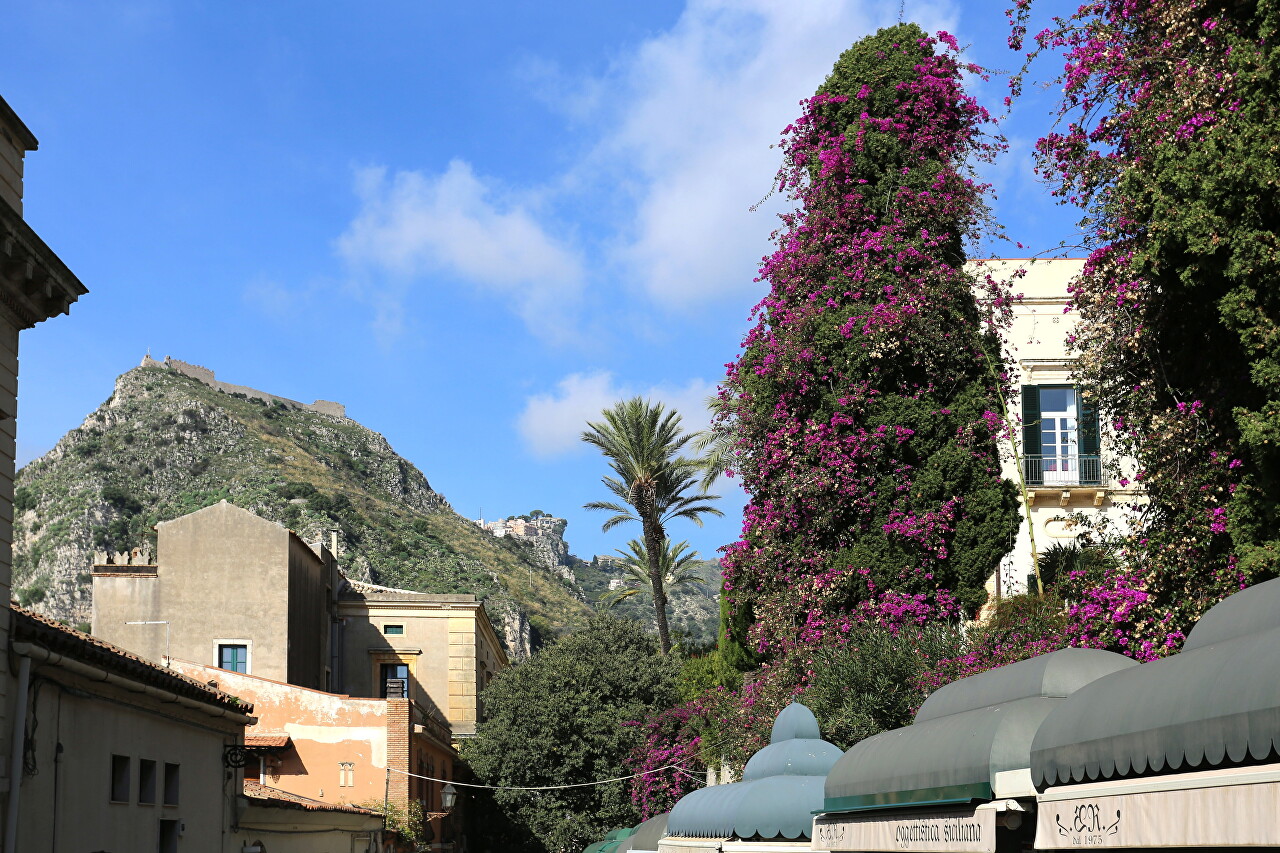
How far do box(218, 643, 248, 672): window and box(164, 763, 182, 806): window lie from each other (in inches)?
790

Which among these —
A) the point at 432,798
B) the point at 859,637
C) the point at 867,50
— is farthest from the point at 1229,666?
the point at 432,798

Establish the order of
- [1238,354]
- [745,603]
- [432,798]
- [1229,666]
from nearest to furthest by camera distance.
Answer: [1229,666] < [1238,354] < [745,603] < [432,798]

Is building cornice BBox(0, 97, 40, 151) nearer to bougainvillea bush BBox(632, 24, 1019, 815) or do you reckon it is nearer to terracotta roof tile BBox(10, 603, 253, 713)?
terracotta roof tile BBox(10, 603, 253, 713)

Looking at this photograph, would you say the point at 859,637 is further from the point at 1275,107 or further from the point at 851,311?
the point at 1275,107

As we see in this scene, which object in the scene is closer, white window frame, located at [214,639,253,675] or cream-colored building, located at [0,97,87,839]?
cream-colored building, located at [0,97,87,839]

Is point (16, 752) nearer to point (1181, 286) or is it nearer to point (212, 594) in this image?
point (1181, 286)

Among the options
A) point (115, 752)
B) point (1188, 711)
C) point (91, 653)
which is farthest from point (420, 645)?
point (1188, 711)

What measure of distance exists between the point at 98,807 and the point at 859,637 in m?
10.8

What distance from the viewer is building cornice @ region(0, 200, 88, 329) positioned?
12312mm

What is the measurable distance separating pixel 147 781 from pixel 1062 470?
16342 millimetres

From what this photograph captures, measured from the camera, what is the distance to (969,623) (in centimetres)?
1981

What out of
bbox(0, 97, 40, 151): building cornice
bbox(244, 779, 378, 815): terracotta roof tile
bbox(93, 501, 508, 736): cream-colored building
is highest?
bbox(0, 97, 40, 151): building cornice

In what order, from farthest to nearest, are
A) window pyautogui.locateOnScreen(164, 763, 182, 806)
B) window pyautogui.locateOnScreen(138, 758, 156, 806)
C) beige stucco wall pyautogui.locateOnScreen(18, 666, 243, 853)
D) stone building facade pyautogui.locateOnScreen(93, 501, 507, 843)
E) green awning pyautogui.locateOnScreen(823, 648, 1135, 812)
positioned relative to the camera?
stone building facade pyautogui.locateOnScreen(93, 501, 507, 843)
window pyautogui.locateOnScreen(164, 763, 182, 806)
window pyautogui.locateOnScreen(138, 758, 156, 806)
beige stucco wall pyautogui.locateOnScreen(18, 666, 243, 853)
green awning pyautogui.locateOnScreen(823, 648, 1135, 812)

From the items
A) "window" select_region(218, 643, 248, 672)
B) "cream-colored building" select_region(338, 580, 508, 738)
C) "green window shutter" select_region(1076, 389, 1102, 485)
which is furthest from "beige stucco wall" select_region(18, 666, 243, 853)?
"cream-colored building" select_region(338, 580, 508, 738)
